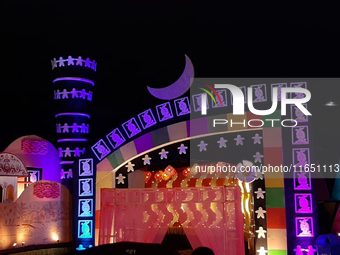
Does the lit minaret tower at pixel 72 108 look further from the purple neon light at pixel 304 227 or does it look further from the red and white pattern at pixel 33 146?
the purple neon light at pixel 304 227

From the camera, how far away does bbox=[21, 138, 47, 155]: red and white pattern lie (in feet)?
42.9

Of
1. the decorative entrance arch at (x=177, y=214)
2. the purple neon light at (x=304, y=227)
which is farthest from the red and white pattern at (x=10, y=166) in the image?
the purple neon light at (x=304, y=227)

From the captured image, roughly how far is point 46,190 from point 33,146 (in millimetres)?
1764

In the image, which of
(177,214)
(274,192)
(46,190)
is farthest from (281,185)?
(46,190)

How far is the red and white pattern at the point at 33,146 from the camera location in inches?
514

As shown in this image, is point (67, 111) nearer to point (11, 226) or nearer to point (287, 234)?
point (11, 226)

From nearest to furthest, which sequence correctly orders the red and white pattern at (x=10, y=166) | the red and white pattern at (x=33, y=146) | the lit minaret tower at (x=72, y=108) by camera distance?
the red and white pattern at (x=10, y=166) < the lit minaret tower at (x=72, y=108) < the red and white pattern at (x=33, y=146)

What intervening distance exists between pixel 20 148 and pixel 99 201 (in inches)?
124

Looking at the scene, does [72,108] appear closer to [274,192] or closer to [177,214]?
[177,214]

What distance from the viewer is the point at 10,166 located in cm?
1152

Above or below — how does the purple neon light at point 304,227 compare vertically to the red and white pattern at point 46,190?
below

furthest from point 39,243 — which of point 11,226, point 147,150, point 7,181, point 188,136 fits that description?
point 188,136

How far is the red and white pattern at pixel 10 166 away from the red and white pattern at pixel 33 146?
1376 mm

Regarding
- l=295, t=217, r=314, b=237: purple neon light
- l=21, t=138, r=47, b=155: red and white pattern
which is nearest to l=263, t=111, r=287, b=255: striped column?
l=295, t=217, r=314, b=237: purple neon light
